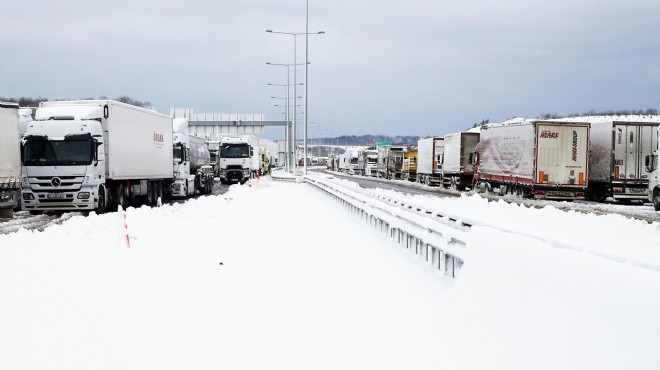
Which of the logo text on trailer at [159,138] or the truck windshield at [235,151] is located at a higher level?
the logo text on trailer at [159,138]

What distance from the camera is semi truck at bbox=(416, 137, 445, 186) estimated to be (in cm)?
5612

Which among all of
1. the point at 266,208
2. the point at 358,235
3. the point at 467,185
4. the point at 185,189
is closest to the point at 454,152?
the point at 467,185

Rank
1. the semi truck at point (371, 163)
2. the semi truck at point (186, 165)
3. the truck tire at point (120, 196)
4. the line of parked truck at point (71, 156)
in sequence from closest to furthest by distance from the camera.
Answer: the line of parked truck at point (71, 156), the truck tire at point (120, 196), the semi truck at point (186, 165), the semi truck at point (371, 163)

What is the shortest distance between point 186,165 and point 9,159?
1848 centimetres

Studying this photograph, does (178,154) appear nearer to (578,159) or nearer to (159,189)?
(159,189)

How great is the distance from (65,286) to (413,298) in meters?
4.12

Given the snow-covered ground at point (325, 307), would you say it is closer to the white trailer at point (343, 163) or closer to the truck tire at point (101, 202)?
the truck tire at point (101, 202)

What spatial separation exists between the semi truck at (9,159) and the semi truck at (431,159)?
119ft

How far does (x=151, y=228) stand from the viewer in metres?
18.0

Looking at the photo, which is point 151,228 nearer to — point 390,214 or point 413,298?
point 390,214

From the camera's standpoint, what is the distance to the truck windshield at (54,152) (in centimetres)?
2470

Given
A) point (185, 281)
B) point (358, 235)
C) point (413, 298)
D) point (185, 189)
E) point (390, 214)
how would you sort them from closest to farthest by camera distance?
point (413, 298) < point (185, 281) < point (390, 214) < point (358, 235) < point (185, 189)

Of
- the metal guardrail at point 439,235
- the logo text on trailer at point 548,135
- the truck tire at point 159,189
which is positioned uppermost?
the logo text on trailer at point 548,135

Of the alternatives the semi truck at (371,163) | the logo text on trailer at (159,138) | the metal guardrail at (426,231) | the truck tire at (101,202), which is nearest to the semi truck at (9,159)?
the truck tire at (101,202)
